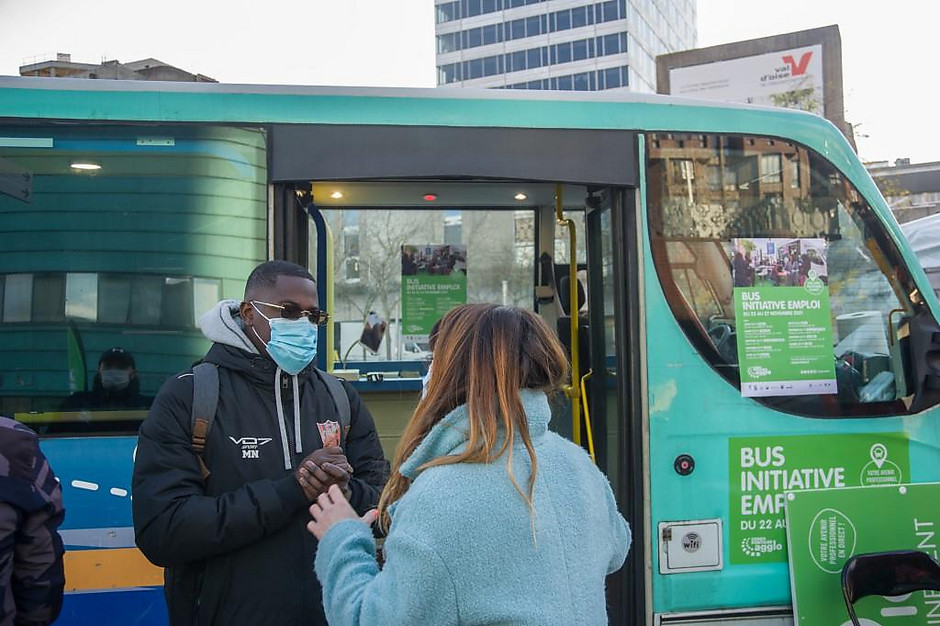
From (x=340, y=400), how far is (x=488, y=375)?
1.03 m

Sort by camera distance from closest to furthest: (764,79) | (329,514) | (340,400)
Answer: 1. (329,514)
2. (340,400)
3. (764,79)

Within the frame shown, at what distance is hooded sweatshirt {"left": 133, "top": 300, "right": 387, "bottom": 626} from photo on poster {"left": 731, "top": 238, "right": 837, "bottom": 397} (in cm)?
172

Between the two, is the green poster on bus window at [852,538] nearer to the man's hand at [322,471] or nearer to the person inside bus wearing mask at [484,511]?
the person inside bus wearing mask at [484,511]

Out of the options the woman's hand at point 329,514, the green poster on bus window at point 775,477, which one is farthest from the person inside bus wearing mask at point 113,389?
the green poster on bus window at point 775,477

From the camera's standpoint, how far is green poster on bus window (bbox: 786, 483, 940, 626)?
298cm

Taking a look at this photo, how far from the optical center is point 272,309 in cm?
227

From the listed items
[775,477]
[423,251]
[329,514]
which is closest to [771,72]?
[423,251]

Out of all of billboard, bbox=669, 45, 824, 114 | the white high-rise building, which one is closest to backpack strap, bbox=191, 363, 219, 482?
billboard, bbox=669, 45, 824, 114

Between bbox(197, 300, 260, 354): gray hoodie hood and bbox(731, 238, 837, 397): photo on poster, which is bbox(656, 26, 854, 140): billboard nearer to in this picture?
bbox(731, 238, 837, 397): photo on poster

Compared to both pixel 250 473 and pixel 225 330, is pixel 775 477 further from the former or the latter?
pixel 225 330

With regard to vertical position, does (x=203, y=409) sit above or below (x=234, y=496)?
above

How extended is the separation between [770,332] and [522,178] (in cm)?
121

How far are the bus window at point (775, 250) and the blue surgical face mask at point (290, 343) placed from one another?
1.53m

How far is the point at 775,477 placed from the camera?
303 cm
